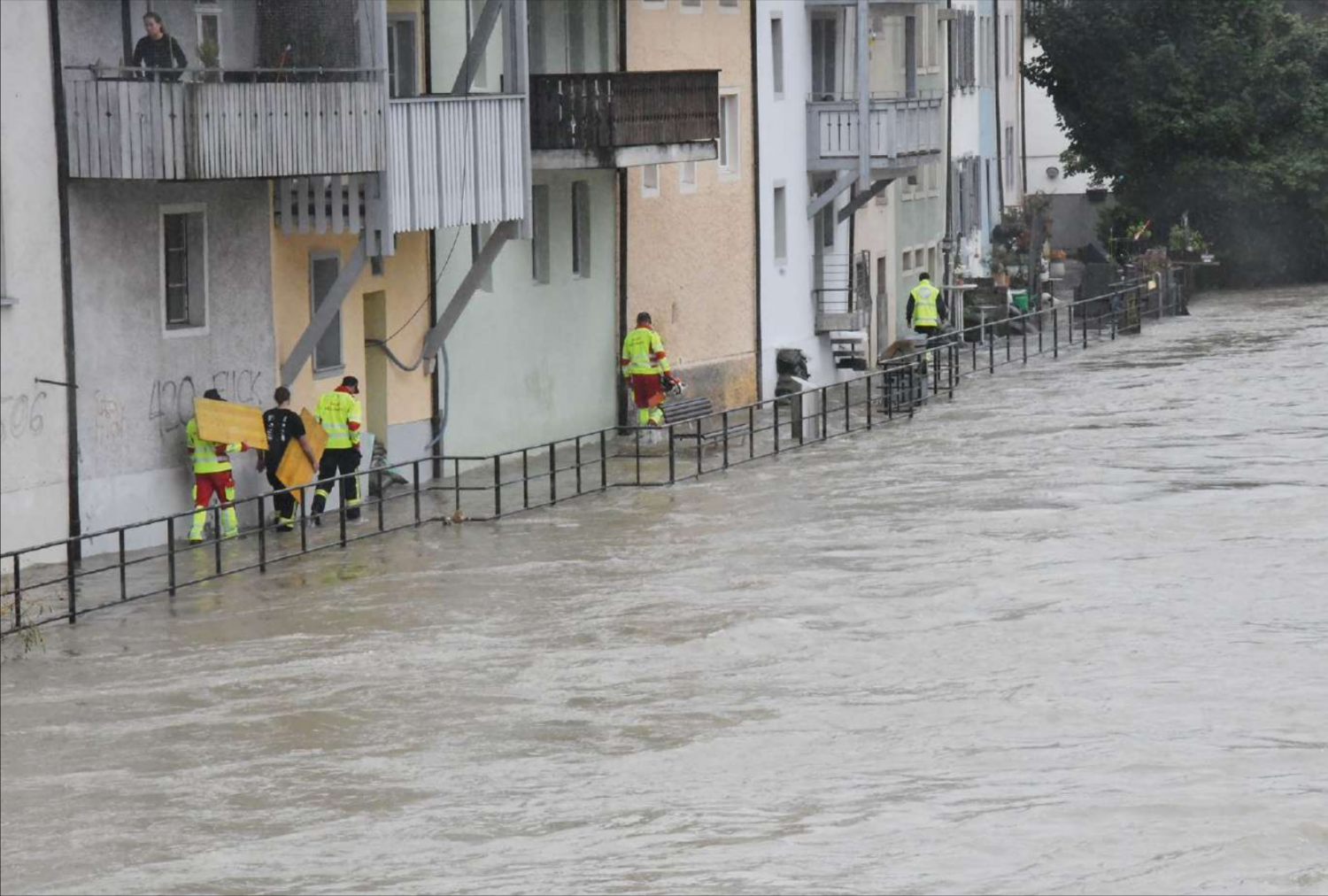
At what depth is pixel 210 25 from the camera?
28.3m

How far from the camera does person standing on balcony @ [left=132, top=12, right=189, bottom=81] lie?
26.4 m

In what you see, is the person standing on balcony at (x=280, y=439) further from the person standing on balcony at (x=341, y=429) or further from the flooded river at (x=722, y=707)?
the flooded river at (x=722, y=707)

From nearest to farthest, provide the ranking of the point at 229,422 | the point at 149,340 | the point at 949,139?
the point at 149,340 < the point at 229,422 < the point at 949,139

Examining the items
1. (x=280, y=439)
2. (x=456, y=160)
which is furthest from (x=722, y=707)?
(x=456, y=160)

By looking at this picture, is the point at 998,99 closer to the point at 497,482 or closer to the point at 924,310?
the point at 924,310

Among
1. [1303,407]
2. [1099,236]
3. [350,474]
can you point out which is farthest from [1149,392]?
[1099,236]

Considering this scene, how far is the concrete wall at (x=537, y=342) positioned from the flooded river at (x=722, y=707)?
3.31 meters

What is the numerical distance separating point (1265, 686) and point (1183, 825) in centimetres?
410

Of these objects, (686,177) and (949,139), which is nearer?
(686,177)

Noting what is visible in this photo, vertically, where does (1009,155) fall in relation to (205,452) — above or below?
above

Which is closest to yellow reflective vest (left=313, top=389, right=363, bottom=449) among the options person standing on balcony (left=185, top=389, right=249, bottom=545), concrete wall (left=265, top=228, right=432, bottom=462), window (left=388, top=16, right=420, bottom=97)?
concrete wall (left=265, top=228, right=432, bottom=462)

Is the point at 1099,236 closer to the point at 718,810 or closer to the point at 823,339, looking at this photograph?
the point at 823,339

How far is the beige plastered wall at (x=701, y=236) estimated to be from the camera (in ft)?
128

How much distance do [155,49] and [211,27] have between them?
5.97 ft
